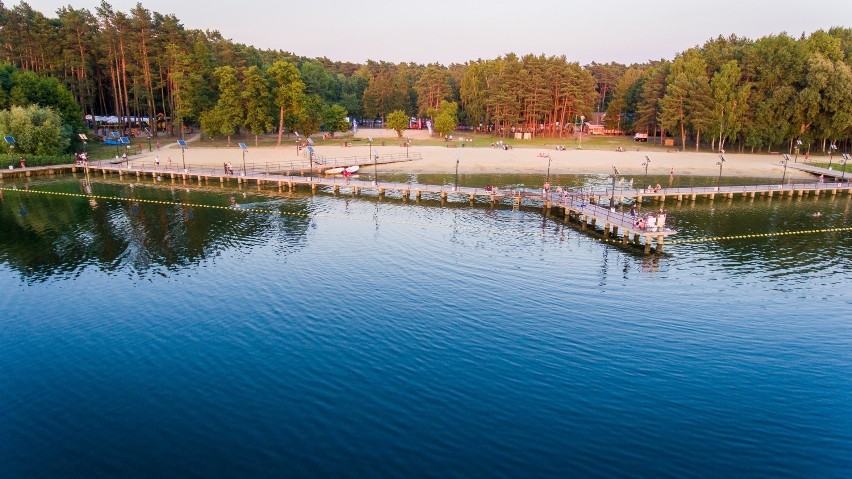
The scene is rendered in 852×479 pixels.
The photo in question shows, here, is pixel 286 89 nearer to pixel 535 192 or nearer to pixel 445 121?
pixel 445 121

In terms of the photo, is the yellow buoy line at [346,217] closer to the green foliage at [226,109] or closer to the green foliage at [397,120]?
the green foliage at [226,109]

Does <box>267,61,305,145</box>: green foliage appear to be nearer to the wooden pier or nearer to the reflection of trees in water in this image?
the wooden pier

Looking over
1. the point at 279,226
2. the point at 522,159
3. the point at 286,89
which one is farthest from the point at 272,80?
the point at 279,226

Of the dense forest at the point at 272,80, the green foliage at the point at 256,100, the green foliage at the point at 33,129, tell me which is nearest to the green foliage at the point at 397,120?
the dense forest at the point at 272,80

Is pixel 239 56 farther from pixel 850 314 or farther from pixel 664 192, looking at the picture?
pixel 850 314

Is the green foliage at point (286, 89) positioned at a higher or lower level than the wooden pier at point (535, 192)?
higher

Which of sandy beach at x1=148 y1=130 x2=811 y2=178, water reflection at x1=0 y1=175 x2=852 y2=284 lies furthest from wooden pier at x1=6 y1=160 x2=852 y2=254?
sandy beach at x1=148 y1=130 x2=811 y2=178
